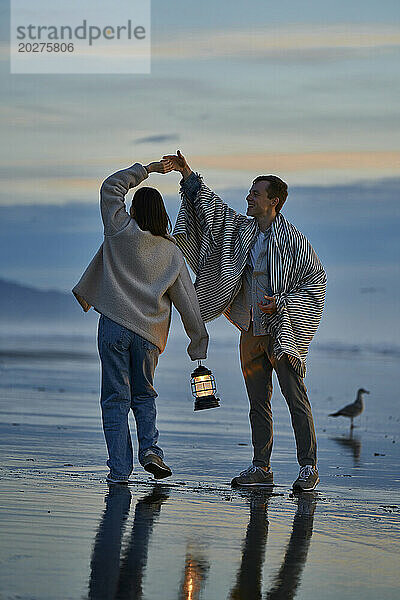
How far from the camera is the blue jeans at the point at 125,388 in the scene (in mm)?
7601

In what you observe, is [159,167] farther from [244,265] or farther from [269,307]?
[269,307]

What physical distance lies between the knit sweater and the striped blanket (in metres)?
0.45

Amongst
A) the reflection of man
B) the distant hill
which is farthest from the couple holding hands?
the distant hill

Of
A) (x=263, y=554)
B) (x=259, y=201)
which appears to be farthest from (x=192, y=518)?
(x=259, y=201)

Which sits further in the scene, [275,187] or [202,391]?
[275,187]

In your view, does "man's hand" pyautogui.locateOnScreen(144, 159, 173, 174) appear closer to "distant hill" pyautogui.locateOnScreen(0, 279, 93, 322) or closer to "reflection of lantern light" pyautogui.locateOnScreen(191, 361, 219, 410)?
"reflection of lantern light" pyautogui.locateOnScreen(191, 361, 219, 410)

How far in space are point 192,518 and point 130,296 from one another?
2035 mm

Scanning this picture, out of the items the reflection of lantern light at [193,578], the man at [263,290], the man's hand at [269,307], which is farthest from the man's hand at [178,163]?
the reflection of lantern light at [193,578]

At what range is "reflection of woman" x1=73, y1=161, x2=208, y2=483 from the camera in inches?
302

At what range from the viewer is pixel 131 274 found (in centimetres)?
776

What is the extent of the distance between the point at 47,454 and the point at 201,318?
5.82 ft

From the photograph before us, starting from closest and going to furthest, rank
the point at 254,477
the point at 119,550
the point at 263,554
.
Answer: the point at 119,550, the point at 263,554, the point at 254,477

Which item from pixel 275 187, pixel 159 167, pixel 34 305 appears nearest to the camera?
pixel 159 167

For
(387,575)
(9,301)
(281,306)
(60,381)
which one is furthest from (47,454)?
(9,301)
